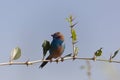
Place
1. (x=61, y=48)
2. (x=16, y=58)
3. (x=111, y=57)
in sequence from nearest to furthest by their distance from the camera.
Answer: (x=16, y=58) → (x=111, y=57) → (x=61, y=48)

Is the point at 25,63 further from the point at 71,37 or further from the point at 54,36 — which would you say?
the point at 54,36

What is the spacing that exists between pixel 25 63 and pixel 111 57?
0.68 meters

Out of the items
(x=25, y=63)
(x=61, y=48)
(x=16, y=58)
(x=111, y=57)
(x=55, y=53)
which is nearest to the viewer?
(x=25, y=63)

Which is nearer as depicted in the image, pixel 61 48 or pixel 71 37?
pixel 71 37

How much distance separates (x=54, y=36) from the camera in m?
4.76

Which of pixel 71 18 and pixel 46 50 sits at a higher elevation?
pixel 71 18

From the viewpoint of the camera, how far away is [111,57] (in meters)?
2.56

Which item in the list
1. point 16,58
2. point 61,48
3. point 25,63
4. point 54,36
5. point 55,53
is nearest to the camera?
point 25,63

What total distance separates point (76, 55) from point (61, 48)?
1952 millimetres

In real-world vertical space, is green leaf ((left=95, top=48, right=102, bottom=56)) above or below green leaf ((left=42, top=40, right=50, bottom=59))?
below

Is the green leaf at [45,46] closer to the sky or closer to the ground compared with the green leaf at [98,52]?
closer to the sky

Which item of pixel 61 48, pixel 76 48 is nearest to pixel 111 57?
pixel 76 48

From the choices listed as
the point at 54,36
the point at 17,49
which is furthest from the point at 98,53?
the point at 54,36

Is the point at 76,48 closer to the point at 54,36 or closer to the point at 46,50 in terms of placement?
the point at 46,50
